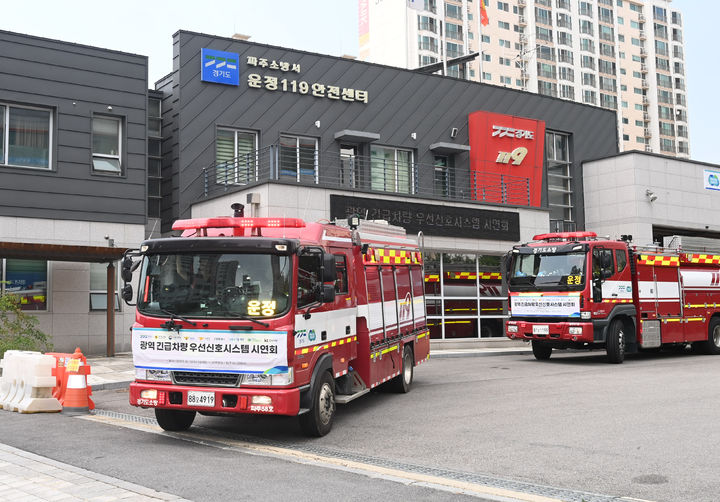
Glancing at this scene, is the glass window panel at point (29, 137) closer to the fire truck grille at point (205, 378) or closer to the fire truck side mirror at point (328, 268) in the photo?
the fire truck grille at point (205, 378)

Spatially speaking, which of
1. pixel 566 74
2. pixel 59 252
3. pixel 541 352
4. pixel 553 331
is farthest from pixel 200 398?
pixel 566 74

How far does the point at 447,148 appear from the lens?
25328 mm

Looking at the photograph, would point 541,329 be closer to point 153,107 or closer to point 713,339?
point 713,339

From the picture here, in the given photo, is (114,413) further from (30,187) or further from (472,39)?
(472,39)

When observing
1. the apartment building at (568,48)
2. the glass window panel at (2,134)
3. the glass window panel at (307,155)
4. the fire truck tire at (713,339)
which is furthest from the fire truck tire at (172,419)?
the apartment building at (568,48)

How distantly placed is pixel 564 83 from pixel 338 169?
74.1m

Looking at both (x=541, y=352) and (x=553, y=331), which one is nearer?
(x=553, y=331)

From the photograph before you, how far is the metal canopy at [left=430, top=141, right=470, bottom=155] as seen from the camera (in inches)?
992

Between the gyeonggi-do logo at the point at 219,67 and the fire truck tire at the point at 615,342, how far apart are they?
12.7 metres

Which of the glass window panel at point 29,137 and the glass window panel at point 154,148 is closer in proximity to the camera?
the glass window panel at point 29,137

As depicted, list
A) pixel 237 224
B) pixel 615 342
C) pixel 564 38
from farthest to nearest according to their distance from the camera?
pixel 564 38
pixel 615 342
pixel 237 224

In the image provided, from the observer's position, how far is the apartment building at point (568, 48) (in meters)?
83.9

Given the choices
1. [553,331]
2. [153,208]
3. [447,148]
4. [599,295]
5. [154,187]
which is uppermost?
[447,148]

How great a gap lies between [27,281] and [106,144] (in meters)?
4.14
